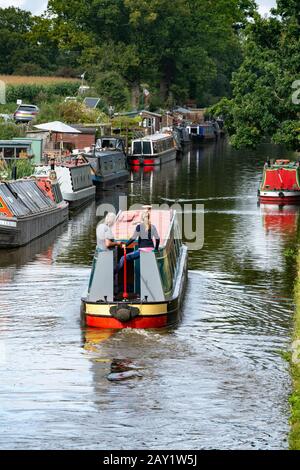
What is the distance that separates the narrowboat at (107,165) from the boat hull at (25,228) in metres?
17.6

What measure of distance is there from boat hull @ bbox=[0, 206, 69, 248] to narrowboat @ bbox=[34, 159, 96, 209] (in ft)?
20.3

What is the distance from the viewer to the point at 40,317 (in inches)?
1089

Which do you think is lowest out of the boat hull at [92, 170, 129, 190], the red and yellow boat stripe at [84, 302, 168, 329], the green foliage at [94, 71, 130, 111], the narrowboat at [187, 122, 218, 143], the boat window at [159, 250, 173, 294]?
the narrowboat at [187, 122, 218, 143]

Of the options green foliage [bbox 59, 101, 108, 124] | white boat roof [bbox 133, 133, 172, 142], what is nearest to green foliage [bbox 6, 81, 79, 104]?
green foliage [bbox 59, 101, 108, 124]

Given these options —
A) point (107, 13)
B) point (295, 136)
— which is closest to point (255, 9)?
point (295, 136)

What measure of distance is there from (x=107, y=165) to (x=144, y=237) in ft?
123

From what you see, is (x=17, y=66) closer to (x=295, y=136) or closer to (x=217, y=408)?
(x=295, y=136)

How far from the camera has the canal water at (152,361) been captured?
62.4ft

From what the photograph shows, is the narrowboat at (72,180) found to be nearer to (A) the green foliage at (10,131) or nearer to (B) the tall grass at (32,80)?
(A) the green foliage at (10,131)

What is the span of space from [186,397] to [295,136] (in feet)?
92.6

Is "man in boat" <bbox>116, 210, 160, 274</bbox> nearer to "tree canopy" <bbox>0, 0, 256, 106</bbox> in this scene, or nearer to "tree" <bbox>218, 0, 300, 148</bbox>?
"tree" <bbox>218, 0, 300, 148</bbox>

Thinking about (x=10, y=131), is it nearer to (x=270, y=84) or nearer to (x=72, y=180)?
(x=72, y=180)

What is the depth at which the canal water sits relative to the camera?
19.0 metres
